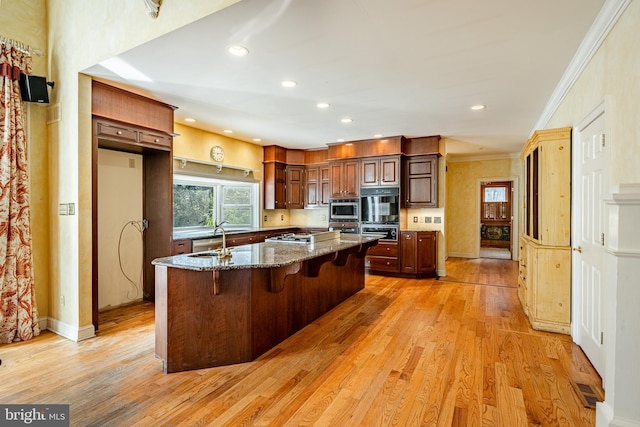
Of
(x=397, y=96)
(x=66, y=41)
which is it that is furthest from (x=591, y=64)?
(x=66, y=41)

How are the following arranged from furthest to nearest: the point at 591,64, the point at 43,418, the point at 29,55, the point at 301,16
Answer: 1. the point at 29,55
2. the point at 591,64
3. the point at 301,16
4. the point at 43,418

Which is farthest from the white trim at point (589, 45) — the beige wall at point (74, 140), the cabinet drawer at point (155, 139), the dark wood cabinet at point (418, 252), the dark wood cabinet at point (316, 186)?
the cabinet drawer at point (155, 139)

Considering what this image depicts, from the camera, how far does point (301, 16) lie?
2.14 meters

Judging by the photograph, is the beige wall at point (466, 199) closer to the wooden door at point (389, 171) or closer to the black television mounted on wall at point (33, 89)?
the wooden door at point (389, 171)

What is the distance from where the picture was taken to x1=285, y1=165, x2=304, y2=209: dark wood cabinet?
700cm

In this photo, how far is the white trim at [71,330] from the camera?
3.06 meters

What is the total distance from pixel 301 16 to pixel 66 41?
8.82 ft

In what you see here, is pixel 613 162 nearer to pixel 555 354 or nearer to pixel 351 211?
pixel 555 354

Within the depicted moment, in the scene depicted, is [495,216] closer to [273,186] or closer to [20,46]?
[273,186]

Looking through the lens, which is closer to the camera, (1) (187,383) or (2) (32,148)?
(1) (187,383)

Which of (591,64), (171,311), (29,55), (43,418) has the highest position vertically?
(29,55)

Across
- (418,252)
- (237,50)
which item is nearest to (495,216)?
(418,252)

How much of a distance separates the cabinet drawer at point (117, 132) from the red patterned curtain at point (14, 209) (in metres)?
0.67

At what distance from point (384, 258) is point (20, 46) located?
5.65m
